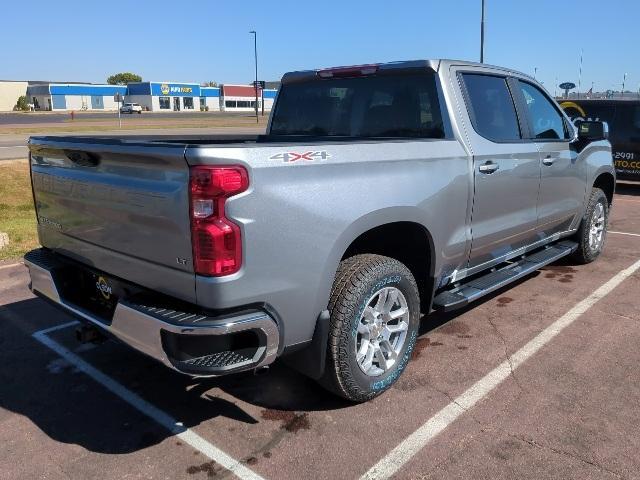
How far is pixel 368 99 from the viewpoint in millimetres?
4258

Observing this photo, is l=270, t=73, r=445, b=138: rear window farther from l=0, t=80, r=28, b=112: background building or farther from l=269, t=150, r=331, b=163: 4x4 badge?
l=0, t=80, r=28, b=112: background building

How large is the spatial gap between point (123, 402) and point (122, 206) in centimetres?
134

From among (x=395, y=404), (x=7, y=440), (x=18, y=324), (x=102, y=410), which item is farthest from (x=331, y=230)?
(x=18, y=324)

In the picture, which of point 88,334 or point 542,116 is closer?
point 88,334

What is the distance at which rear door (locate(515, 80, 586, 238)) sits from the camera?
4762mm

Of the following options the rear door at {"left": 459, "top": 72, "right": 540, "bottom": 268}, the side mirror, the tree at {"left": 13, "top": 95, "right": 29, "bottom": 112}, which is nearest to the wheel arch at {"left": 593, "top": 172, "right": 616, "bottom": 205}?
the side mirror

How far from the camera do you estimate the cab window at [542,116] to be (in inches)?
188

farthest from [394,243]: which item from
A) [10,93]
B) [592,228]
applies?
[10,93]

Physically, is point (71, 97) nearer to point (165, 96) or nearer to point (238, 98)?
point (165, 96)

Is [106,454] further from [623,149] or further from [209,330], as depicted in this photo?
[623,149]

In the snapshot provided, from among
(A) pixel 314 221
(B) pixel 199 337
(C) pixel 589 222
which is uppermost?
(A) pixel 314 221

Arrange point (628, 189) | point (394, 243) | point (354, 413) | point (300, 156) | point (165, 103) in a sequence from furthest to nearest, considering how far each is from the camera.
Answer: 1. point (165, 103)
2. point (628, 189)
3. point (394, 243)
4. point (354, 413)
5. point (300, 156)

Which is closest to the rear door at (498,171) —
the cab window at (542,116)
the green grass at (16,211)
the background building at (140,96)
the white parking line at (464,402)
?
the cab window at (542,116)

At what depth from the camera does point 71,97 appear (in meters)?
92.0
